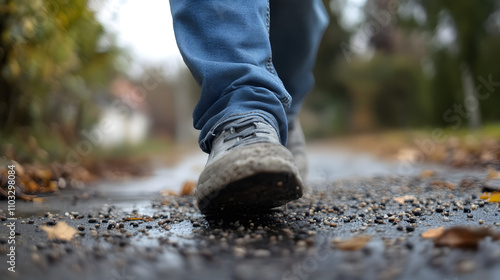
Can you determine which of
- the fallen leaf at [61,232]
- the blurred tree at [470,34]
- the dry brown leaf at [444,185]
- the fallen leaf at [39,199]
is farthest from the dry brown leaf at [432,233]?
the blurred tree at [470,34]

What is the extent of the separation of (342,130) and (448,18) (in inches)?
298

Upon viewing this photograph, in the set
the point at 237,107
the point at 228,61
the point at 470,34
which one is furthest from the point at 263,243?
the point at 470,34

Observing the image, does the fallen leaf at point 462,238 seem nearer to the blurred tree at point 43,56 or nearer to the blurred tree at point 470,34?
the blurred tree at point 43,56

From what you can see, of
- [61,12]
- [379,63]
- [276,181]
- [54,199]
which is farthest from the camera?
[379,63]

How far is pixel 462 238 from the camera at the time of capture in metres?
0.82

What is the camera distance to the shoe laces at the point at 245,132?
3.76 ft

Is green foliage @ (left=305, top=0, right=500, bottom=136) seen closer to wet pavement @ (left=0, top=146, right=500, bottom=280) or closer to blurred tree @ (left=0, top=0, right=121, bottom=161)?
blurred tree @ (left=0, top=0, right=121, bottom=161)

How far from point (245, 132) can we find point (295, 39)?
0.89 metres

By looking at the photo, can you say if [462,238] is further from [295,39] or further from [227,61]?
[295,39]

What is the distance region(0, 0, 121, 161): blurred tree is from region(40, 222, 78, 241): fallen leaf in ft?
6.10

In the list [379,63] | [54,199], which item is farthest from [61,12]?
[379,63]

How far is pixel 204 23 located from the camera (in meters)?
1.33

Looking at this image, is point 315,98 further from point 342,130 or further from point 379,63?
point 379,63

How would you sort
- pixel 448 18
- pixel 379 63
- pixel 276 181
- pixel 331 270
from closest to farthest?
pixel 331 270 < pixel 276 181 < pixel 448 18 < pixel 379 63
